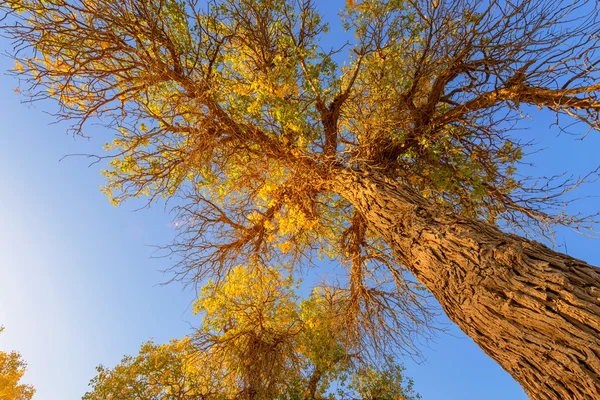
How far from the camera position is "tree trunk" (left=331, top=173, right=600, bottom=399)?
1515mm

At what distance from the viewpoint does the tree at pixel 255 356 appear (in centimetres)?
586

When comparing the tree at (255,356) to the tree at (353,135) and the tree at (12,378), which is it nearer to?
the tree at (353,135)

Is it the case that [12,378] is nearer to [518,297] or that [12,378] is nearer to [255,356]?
[255,356]

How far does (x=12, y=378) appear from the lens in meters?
12.9

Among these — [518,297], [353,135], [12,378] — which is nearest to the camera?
[518,297]

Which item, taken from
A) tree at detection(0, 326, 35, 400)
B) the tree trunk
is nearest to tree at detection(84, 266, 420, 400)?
the tree trunk

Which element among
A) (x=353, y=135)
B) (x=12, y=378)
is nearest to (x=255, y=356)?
(x=353, y=135)

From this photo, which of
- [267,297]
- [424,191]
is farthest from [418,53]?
[267,297]

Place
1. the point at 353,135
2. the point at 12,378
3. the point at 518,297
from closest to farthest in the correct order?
the point at 518,297, the point at 353,135, the point at 12,378

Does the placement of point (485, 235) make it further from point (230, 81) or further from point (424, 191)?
point (230, 81)

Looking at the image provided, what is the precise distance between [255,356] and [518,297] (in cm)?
533

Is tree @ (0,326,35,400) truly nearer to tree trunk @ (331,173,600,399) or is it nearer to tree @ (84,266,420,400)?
tree @ (84,266,420,400)

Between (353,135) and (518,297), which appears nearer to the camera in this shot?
(518,297)

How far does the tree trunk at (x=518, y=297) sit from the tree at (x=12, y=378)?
684 inches
